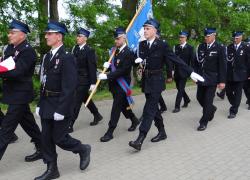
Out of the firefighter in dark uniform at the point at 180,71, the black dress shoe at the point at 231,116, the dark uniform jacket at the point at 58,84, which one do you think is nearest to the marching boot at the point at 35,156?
the dark uniform jacket at the point at 58,84

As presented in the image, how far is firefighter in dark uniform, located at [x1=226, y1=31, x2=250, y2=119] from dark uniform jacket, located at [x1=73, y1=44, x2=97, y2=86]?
10.5 ft

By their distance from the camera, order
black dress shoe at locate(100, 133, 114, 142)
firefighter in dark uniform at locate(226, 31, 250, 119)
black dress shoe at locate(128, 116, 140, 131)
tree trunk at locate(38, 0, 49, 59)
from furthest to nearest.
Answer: tree trunk at locate(38, 0, 49, 59) < firefighter in dark uniform at locate(226, 31, 250, 119) < black dress shoe at locate(128, 116, 140, 131) < black dress shoe at locate(100, 133, 114, 142)

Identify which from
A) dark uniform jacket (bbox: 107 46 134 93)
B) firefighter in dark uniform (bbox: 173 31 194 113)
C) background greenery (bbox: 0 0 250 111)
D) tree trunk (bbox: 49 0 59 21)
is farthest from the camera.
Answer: tree trunk (bbox: 49 0 59 21)

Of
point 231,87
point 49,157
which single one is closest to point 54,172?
point 49,157

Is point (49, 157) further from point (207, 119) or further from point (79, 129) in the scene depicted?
point (207, 119)

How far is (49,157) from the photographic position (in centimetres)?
562

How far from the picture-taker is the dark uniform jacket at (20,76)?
574cm

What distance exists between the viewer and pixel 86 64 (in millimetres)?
7984

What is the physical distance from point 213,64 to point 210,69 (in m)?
0.10

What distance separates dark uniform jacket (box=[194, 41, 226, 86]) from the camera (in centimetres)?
802

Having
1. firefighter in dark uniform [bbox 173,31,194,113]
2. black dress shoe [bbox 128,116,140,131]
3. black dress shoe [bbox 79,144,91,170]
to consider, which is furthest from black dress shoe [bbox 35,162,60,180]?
firefighter in dark uniform [bbox 173,31,194,113]

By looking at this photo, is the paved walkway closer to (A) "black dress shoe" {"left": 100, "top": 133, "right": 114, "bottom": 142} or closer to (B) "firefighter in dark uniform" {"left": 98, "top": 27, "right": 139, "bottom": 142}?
(A) "black dress shoe" {"left": 100, "top": 133, "right": 114, "bottom": 142}

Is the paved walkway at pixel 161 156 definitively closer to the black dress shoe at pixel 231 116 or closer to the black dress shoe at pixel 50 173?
the black dress shoe at pixel 50 173

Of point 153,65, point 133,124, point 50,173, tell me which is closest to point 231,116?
point 133,124
